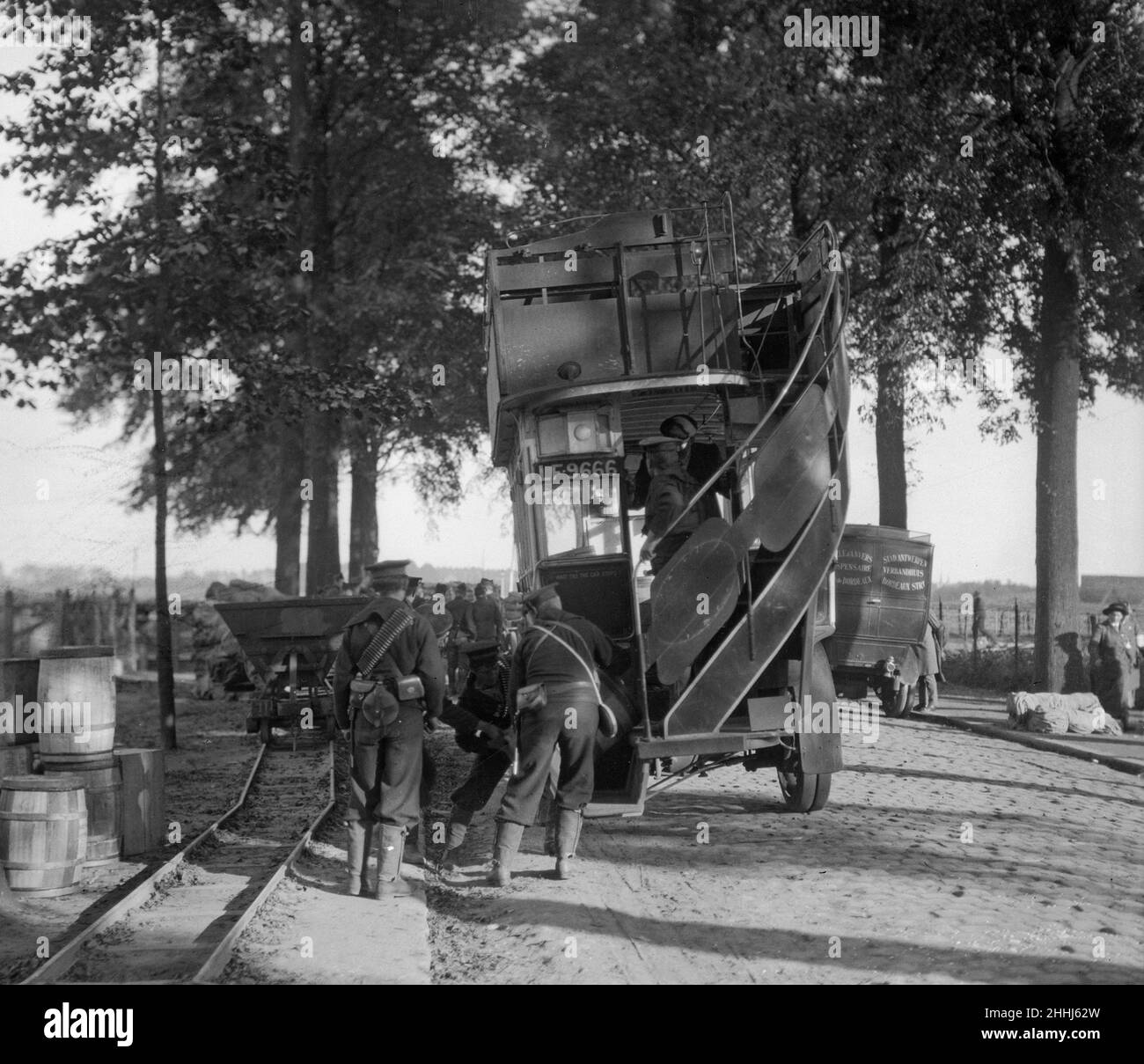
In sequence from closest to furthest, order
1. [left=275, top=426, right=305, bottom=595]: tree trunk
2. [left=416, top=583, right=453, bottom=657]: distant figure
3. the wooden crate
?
the wooden crate < [left=416, top=583, right=453, bottom=657]: distant figure < [left=275, top=426, right=305, bottom=595]: tree trunk

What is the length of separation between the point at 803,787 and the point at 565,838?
2.76 m


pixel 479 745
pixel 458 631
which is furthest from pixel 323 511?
pixel 479 745

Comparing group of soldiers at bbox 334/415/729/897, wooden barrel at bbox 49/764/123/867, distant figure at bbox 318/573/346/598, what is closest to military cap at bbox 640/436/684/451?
group of soldiers at bbox 334/415/729/897

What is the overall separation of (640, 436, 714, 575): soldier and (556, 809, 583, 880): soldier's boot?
84.8 inches

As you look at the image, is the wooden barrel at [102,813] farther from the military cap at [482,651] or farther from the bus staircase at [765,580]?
the bus staircase at [765,580]

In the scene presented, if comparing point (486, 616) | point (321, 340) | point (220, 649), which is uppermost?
point (321, 340)

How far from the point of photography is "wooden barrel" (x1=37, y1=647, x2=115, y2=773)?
10336 mm

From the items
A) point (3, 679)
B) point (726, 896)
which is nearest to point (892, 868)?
point (726, 896)

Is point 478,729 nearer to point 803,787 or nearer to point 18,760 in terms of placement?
point 803,787

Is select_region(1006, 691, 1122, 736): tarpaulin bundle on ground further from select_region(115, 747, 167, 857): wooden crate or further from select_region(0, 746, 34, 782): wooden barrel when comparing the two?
select_region(0, 746, 34, 782): wooden barrel

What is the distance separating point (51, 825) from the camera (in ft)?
30.7

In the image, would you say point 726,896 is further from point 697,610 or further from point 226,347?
point 226,347

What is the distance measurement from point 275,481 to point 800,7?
25.4 metres

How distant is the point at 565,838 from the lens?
31.1ft
